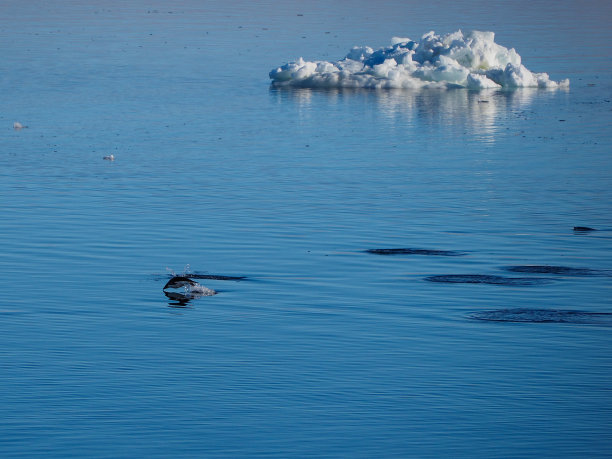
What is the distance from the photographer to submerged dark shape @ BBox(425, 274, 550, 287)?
19.0 meters

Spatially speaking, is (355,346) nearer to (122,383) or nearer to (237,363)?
(237,363)

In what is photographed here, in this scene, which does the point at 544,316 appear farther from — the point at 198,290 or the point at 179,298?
the point at 179,298

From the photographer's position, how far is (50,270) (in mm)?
19609

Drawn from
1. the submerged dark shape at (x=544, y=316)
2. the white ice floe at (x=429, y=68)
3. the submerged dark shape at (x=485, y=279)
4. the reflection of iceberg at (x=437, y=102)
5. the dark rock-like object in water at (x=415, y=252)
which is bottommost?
the submerged dark shape at (x=544, y=316)

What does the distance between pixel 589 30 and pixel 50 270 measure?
55950mm

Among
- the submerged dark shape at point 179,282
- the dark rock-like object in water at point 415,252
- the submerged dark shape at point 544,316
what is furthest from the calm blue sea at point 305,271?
the submerged dark shape at point 179,282

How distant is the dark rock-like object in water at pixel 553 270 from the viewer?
1970 centimetres

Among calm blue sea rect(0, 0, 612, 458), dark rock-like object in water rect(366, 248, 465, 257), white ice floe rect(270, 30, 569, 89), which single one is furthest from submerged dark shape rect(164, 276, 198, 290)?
white ice floe rect(270, 30, 569, 89)

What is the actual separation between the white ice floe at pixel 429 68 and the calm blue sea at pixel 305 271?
0.70m

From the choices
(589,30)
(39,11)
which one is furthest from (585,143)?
(39,11)

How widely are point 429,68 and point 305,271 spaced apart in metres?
26.5

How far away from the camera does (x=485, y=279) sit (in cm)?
1919

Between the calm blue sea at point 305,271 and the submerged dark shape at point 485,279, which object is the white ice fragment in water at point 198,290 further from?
the submerged dark shape at point 485,279

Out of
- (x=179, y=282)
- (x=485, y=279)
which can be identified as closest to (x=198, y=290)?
(x=179, y=282)
